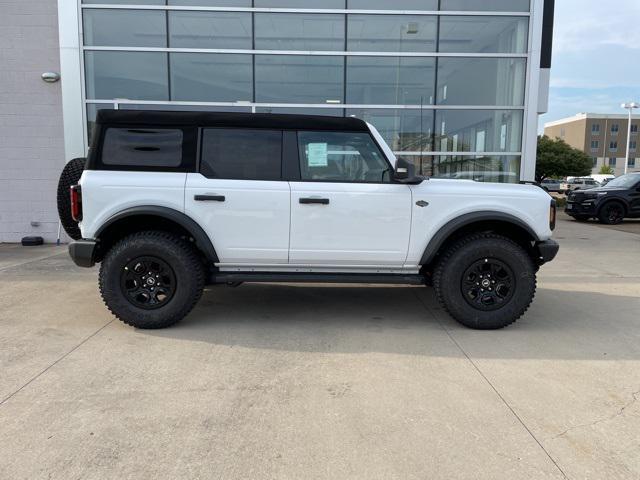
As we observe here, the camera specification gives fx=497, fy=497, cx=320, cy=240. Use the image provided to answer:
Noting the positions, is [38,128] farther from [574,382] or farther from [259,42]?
[574,382]

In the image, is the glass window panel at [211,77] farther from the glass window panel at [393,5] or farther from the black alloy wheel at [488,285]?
the black alloy wheel at [488,285]

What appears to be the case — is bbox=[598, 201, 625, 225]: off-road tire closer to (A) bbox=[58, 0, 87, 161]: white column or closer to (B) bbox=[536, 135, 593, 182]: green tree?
(A) bbox=[58, 0, 87, 161]: white column

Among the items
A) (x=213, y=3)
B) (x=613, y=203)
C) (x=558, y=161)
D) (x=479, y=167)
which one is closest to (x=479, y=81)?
(x=479, y=167)

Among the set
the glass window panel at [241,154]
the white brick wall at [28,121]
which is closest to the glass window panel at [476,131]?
the glass window panel at [241,154]

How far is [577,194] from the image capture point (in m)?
15.4

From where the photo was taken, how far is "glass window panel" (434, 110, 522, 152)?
35.2ft

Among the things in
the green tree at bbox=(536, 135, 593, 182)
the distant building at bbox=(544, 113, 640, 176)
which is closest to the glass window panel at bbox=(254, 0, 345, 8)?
the green tree at bbox=(536, 135, 593, 182)

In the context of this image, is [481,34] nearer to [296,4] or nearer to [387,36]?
[387,36]

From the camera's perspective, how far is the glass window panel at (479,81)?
10.7 metres

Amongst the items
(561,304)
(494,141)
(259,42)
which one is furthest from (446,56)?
(561,304)

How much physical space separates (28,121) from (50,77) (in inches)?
38.1

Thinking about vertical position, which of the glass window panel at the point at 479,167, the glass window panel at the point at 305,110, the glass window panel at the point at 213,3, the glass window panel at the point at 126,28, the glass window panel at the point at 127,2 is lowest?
the glass window panel at the point at 479,167

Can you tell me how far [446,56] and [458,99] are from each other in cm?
95

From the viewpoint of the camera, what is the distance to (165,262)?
14.5 ft
